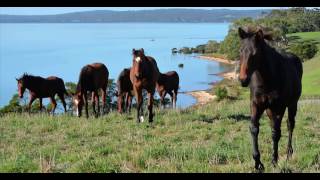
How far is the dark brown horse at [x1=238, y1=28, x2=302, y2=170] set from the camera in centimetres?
595

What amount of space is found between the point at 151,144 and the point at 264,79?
124 inches

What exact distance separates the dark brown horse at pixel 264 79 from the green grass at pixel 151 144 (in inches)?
22.8

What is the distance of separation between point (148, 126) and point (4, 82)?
63.6 metres

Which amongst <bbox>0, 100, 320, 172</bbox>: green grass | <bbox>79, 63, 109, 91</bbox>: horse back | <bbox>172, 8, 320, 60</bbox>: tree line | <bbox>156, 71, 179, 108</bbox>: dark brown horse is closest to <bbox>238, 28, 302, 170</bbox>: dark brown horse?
<bbox>0, 100, 320, 172</bbox>: green grass

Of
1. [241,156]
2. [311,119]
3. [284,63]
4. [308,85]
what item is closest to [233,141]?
[241,156]

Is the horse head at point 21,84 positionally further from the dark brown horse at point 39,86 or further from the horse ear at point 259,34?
the horse ear at point 259,34

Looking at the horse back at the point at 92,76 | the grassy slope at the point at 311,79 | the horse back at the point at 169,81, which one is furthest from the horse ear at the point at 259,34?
the grassy slope at the point at 311,79

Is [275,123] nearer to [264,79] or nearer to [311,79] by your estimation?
[264,79]

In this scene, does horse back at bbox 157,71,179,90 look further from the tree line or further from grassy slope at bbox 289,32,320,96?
the tree line

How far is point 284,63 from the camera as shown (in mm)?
7094

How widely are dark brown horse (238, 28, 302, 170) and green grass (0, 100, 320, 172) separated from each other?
1.90ft

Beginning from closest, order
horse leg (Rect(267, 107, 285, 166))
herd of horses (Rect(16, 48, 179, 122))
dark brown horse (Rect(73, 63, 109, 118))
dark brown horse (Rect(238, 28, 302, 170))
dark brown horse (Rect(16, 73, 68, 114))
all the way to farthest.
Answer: dark brown horse (Rect(238, 28, 302, 170)) → horse leg (Rect(267, 107, 285, 166)) → herd of horses (Rect(16, 48, 179, 122)) → dark brown horse (Rect(73, 63, 109, 118)) → dark brown horse (Rect(16, 73, 68, 114))

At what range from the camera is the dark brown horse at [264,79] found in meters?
5.95
